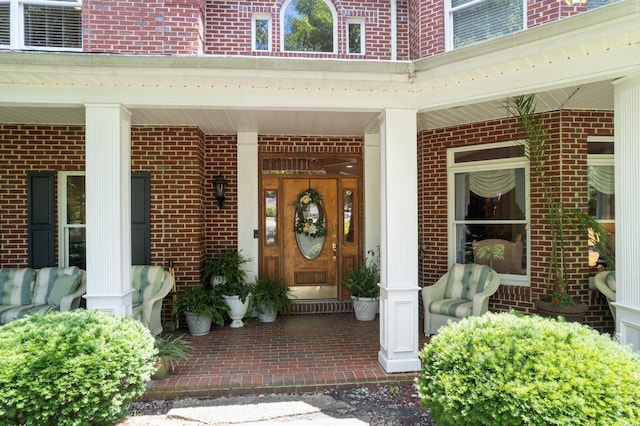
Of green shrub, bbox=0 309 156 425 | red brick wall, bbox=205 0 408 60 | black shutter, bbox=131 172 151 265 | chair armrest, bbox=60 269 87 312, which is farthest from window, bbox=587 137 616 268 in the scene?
chair armrest, bbox=60 269 87 312

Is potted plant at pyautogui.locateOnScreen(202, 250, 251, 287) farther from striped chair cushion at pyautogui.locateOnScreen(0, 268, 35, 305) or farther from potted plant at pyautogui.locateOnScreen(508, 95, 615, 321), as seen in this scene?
potted plant at pyautogui.locateOnScreen(508, 95, 615, 321)

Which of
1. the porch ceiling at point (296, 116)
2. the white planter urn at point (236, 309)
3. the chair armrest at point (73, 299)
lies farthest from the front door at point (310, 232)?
the chair armrest at point (73, 299)

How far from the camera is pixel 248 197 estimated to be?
6.10 meters

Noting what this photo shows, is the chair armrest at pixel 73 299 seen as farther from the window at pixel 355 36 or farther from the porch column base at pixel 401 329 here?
the window at pixel 355 36

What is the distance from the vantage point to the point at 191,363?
4.18m

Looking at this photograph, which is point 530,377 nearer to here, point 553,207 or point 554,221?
point 554,221

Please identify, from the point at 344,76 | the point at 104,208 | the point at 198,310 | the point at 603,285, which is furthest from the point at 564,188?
the point at 104,208

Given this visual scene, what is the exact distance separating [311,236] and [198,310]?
214 cm

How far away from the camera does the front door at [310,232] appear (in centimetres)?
633

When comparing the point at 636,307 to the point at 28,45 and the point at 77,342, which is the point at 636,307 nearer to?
the point at 77,342

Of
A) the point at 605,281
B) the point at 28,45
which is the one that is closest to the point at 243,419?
the point at 605,281

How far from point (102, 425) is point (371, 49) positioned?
5.79 m

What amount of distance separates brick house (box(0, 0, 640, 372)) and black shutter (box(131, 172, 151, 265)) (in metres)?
0.02

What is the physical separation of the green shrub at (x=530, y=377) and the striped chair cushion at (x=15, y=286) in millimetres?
4916
